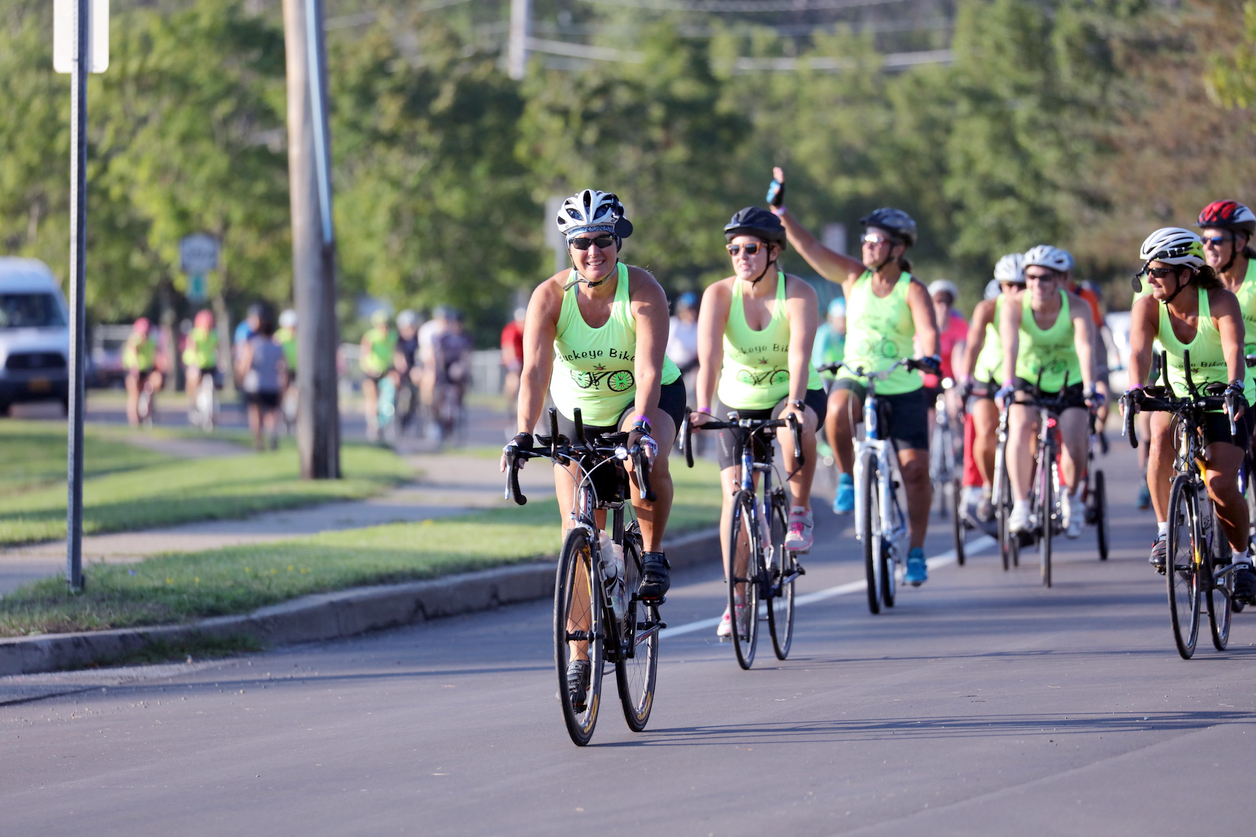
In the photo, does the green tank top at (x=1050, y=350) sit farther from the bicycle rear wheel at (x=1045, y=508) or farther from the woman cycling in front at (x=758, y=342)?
the woman cycling in front at (x=758, y=342)

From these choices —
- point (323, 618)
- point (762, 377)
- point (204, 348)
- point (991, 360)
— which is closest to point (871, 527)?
point (762, 377)

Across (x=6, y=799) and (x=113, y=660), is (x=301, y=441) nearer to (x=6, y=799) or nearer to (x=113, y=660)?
(x=113, y=660)

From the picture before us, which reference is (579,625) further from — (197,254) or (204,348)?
(204,348)

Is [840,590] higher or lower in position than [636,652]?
lower

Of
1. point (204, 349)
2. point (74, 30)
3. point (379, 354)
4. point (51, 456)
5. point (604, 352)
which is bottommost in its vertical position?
point (51, 456)

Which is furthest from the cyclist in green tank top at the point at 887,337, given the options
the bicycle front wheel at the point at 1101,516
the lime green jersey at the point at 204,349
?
the lime green jersey at the point at 204,349

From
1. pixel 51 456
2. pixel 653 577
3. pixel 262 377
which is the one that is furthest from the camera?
pixel 262 377

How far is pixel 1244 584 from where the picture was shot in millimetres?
8852

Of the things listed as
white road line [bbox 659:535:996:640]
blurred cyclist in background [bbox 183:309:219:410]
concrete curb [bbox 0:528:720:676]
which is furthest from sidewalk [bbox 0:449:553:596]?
blurred cyclist in background [bbox 183:309:219:410]

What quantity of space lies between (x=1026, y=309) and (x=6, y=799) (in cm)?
775

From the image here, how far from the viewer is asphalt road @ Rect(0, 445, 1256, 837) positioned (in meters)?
5.81

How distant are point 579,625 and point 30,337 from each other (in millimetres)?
28951

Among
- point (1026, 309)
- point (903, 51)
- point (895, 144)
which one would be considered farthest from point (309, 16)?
point (903, 51)

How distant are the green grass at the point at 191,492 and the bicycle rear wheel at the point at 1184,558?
839 centimetres
